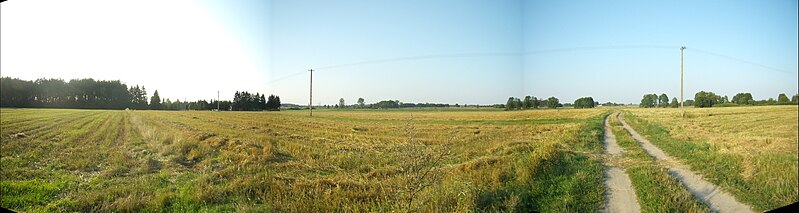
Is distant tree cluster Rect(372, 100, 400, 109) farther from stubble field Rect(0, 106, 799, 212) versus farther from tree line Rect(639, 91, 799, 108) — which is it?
tree line Rect(639, 91, 799, 108)

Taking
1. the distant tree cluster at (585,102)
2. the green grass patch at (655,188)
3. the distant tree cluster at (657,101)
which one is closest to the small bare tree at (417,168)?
the distant tree cluster at (585,102)

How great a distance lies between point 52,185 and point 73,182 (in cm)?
16

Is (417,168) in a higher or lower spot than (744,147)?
lower

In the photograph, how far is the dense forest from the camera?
4.11 metres

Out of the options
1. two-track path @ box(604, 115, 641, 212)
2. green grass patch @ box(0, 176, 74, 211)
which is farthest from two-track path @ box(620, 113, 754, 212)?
green grass patch @ box(0, 176, 74, 211)

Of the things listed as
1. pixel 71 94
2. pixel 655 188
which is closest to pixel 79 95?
pixel 71 94

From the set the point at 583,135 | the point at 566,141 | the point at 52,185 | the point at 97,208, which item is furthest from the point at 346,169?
the point at 583,135

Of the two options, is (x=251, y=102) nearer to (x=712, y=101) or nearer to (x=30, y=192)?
(x=30, y=192)

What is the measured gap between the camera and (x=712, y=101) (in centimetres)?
453

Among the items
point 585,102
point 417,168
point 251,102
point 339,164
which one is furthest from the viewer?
point 585,102

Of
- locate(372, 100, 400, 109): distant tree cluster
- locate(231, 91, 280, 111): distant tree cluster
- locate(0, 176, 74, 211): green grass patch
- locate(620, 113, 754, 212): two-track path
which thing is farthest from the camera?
locate(372, 100, 400, 109): distant tree cluster

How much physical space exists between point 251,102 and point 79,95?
5.88 feet

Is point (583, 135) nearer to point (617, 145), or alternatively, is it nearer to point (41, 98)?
point (617, 145)

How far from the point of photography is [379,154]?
4867 millimetres
